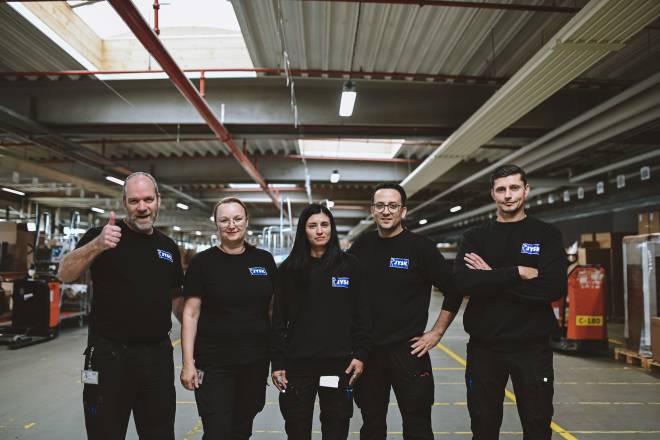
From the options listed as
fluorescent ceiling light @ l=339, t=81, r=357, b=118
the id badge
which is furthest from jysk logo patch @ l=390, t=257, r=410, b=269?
fluorescent ceiling light @ l=339, t=81, r=357, b=118

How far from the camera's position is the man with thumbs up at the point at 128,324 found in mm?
2209

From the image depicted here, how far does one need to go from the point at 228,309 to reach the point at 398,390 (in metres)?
1.06

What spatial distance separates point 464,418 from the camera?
429 cm

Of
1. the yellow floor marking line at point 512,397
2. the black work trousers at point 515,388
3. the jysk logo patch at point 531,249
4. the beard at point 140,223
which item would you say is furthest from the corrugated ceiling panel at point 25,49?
the yellow floor marking line at point 512,397

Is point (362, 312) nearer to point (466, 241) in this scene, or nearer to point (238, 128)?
point (466, 241)

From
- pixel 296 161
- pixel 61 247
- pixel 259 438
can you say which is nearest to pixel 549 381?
pixel 259 438

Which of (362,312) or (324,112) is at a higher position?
(324,112)

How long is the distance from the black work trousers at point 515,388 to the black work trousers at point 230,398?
1.19m

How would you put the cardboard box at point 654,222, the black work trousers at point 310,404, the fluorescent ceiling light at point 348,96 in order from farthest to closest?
the cardboard box at point 654,222 < the fluorescent ceiling light at point 348,96 < the black work trousers at point 310,404

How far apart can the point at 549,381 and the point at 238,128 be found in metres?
6.06

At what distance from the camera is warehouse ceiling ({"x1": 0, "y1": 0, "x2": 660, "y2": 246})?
480cm

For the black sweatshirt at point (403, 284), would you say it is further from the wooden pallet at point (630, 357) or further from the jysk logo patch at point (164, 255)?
the wooden pallet at point (630, 357)

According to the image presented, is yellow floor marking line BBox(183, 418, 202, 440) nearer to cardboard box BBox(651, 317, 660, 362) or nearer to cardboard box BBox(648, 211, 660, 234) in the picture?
cardboard box BBox(651, 317, 660, 362)

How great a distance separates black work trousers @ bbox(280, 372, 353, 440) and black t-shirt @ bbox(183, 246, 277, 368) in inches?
9.9
